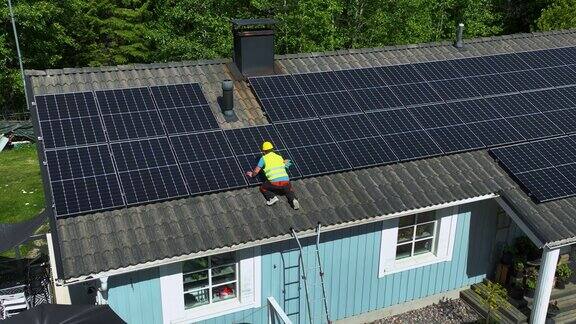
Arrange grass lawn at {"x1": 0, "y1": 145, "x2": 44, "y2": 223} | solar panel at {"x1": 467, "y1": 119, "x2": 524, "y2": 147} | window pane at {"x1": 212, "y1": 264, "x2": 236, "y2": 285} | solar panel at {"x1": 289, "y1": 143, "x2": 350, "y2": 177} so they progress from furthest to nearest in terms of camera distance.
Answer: grass lawn at {"x1": 0, "y1": 145, "x2": 44, "y2": 223}, solar panel at {"x1": 467, "y1": 119, "x2": 524, "y2": 147}, solar panel at {"x1": 289, "y1": 143, "x2": 350, "y2": 177}, window pane at {"x1": 212, "y1": 264, "x2": 236, "y2": 285}

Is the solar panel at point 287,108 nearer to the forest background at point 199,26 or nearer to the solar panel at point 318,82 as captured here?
the solar panel at point 318,82

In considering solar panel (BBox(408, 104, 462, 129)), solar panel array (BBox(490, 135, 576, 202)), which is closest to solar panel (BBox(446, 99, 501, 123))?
solar panel (BBox(408, 104, 462, 129))

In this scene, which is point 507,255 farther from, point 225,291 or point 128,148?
point 128,148

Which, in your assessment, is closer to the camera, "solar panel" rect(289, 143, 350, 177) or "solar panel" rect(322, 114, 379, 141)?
"solar panel" rect(289, 143, 350, 177)

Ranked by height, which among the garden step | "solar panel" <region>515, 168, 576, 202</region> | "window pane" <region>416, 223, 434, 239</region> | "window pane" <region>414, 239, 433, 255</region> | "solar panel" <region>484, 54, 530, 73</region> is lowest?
the garden step

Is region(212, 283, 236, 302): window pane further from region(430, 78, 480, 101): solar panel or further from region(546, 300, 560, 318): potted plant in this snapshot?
region(430, 78, 480, 101): solar panel

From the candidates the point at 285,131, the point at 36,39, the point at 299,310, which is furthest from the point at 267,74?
the point at 36,39

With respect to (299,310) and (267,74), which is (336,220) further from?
(267,74)

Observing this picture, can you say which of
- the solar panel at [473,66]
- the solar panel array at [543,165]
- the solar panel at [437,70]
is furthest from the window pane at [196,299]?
the solar panel at [473,66]
